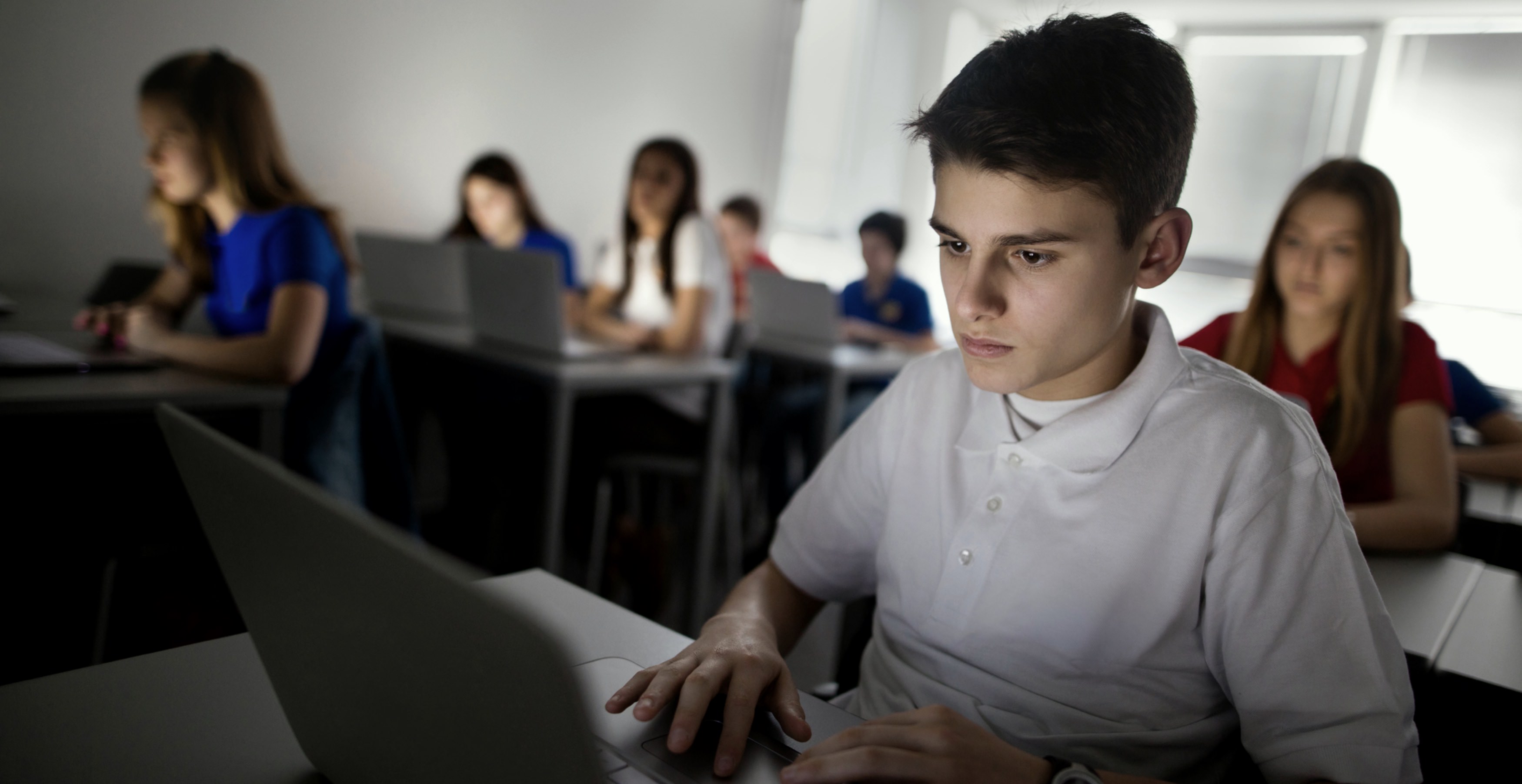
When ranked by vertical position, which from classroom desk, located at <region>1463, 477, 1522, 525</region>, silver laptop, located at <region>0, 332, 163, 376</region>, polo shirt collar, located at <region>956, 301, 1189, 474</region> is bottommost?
silver laptop, located at <region>0, 332, 163, 376</region>

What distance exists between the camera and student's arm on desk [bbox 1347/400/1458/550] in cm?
129

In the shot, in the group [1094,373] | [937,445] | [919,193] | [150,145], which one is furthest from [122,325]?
[919,193]

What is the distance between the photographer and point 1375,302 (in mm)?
1372

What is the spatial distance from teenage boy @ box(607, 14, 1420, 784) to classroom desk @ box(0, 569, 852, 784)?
191 millimetres

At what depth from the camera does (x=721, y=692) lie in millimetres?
661

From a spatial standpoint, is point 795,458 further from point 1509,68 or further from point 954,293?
point 1509,68

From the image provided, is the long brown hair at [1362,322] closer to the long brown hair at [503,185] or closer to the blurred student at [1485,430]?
the blurred student at [1485,430]

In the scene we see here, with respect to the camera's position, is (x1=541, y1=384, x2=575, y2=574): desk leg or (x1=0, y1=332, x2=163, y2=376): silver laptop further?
(x1=541, y1=384, x2=575, y2=574): desk leg

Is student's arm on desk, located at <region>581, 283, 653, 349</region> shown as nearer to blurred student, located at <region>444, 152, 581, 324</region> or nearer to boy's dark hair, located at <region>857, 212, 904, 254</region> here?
blurred student, located at <region>444, 152, 581, 324</region>

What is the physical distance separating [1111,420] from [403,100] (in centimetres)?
375

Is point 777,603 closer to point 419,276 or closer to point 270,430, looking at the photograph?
point 270,430

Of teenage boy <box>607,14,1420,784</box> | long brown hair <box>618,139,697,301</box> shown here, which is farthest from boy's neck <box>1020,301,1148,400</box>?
long brown hair <box>618,139,697,301</box>

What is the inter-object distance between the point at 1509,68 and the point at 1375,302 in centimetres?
491

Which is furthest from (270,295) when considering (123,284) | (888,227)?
(888,227)
